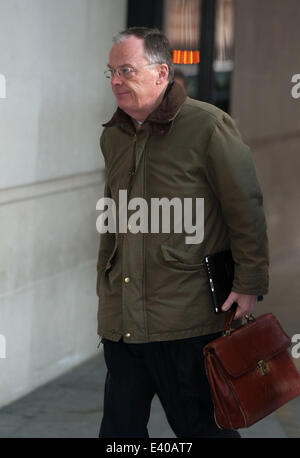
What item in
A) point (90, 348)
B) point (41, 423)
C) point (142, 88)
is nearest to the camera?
point (142, 88)

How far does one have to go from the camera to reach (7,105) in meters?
4.73

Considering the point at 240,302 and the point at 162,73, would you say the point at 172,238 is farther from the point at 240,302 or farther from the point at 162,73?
the point at 162,73

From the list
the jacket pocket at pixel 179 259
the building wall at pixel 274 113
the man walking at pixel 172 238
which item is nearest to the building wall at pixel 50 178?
the man walking at pixel 172 238

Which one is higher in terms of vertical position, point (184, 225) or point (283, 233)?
point (184, 225)

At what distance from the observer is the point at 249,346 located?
3250mm

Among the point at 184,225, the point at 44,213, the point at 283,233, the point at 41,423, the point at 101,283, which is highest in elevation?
the point at 184,225

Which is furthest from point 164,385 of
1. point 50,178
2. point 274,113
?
point 274,113

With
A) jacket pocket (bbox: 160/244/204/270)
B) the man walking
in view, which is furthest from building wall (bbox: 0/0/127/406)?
jacket pocket (bbox: 160/244/204/270)

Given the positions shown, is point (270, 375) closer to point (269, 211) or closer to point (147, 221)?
point (147, 221)

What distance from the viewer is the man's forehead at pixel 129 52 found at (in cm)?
315

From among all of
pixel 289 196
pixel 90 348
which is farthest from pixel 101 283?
pixel 289 196

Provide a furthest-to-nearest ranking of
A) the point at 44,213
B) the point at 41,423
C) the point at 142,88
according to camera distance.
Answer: the point at 44,213 < the point at 41,423 < the point at 142,88

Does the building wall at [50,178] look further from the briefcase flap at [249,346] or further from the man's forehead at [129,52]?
the briefcase flap at [249,346]

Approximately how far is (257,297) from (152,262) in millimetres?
387
